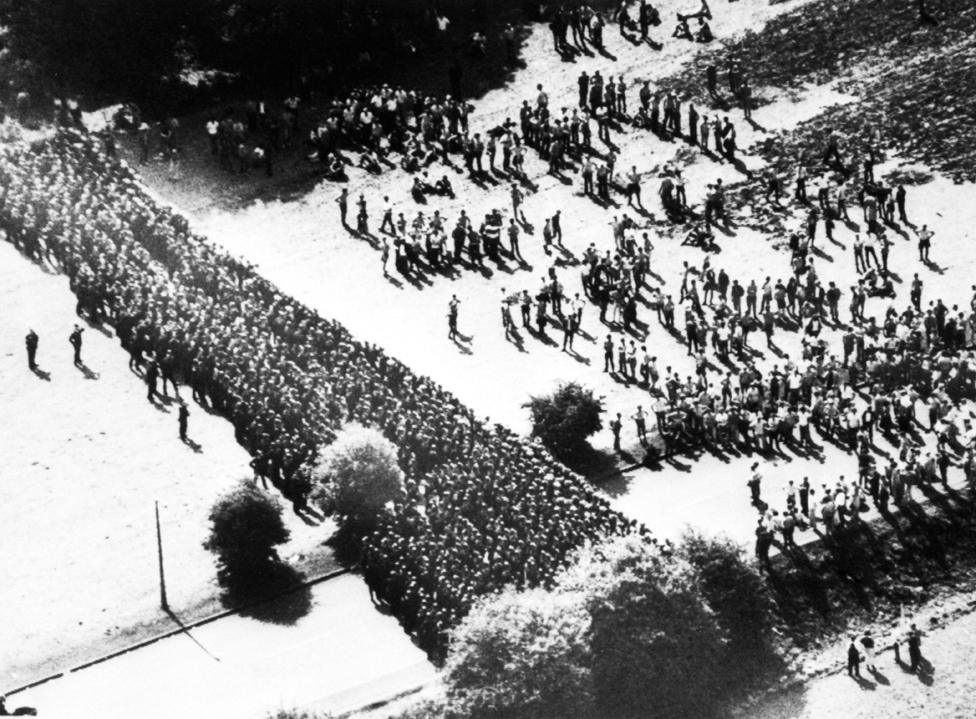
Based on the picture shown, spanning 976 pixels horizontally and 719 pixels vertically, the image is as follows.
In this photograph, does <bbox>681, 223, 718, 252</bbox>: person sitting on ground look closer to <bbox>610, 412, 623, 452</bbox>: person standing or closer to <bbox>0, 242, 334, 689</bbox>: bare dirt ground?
<bbox>610, 412, 623, 452</bbox>: person standing

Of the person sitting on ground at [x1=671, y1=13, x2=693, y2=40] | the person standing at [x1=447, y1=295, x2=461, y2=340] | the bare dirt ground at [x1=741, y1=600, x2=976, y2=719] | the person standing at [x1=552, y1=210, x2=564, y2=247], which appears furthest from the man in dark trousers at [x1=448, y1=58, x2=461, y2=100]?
the bare dirt ground at [x1=741, y1=600, x2=976, y2=719]

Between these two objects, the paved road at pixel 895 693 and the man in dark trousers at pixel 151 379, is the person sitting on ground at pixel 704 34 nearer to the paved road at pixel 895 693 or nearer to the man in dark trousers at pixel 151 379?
the man in dark trousers at pixel 151 379

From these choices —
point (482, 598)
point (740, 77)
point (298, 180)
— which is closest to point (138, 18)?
point (298, 180)

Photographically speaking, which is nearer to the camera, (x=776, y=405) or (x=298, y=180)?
(x=776, y=405)

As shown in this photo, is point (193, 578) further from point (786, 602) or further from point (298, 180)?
point (298, 180)

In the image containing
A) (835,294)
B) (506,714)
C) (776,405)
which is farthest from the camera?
(835,294)

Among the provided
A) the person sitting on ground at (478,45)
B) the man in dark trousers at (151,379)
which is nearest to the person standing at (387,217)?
the person sitting on ground at (478,45)
